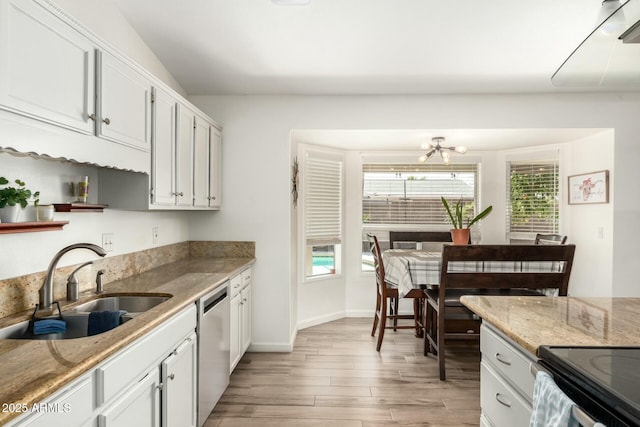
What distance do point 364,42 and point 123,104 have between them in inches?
71.3

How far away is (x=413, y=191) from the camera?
16.5 feet

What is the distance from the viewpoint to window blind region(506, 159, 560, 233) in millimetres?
4500

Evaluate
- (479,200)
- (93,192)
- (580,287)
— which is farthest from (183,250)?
(580,287)

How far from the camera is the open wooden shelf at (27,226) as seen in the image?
1473mm

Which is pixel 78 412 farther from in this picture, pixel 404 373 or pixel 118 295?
pixel 404 373

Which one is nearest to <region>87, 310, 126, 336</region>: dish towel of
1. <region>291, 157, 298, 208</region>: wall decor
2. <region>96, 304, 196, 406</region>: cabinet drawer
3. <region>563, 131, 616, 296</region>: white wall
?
<region>96, 304, 196, 406</region>: cabinet drawer

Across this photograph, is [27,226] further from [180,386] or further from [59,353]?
[180,386]

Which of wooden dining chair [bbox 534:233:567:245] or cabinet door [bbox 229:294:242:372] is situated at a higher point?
wooden dining chair [bbox 534:233:567:245]

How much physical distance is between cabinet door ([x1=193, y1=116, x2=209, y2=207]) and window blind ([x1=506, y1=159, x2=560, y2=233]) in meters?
3.69

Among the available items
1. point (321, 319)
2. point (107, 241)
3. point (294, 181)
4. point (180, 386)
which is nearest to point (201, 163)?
point (107, 241)

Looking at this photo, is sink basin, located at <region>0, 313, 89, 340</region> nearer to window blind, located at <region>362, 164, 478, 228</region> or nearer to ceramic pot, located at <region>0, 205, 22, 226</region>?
ceramic pot, located at <region>0, 205, 22, 226</region>

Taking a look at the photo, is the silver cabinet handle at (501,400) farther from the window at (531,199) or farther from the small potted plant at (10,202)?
the window at (531,199)

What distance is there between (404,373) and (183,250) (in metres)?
2.28

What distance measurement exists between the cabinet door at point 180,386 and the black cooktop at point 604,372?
5.06 feet
